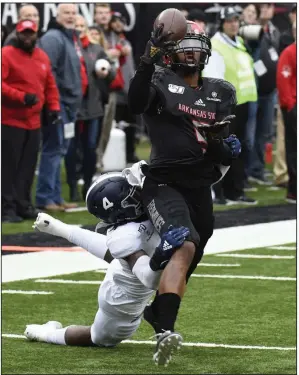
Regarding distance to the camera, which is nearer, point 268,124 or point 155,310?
point 155,310

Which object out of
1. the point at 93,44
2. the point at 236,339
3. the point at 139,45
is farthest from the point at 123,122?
the point at 236,339

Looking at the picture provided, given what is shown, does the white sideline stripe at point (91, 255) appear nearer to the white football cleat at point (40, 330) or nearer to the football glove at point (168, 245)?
the white football cleat at point (40, 330)

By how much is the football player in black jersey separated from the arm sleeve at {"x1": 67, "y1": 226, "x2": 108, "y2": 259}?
0.52 m

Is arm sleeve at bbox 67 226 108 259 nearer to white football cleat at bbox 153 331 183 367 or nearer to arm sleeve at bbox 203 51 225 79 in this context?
white football cleat at bbox 153 331 183 367

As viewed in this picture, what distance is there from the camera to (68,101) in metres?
14.0

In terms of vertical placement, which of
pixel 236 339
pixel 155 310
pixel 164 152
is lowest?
pixel 236 339

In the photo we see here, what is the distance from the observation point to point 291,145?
15.4m

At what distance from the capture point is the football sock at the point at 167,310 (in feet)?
21.6

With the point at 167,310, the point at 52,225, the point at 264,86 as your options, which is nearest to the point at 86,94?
the point at 264,86

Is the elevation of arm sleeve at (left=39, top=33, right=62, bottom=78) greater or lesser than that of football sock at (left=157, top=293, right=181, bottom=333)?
lesser

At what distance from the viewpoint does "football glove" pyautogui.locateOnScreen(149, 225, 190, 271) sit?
22.4 ft

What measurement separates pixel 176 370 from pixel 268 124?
10.4 meters

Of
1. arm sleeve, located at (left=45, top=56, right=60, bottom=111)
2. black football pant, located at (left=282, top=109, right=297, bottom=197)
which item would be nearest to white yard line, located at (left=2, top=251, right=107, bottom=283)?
arm sleeve, located at (left=45, top=56, right=60, bottom=111)

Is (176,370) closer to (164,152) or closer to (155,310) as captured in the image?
(155,310)
